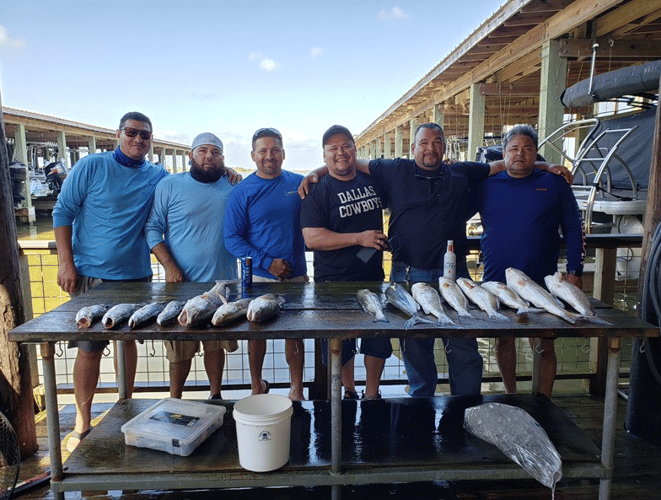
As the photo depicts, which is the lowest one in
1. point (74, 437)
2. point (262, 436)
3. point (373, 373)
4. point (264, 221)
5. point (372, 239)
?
point (74, 437)

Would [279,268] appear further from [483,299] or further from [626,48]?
[626,48]

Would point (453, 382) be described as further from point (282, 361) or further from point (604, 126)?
point (604, 126)

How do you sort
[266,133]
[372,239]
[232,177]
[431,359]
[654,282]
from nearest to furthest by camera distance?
[654,282], [372,239], [431,359], [266,133], [232,177]

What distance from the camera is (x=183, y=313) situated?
86.3 inches

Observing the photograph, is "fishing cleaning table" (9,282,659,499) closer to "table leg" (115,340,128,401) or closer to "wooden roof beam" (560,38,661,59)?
"table leg" (115,340,128,401)

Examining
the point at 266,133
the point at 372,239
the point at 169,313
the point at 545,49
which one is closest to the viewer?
the point at 169,313

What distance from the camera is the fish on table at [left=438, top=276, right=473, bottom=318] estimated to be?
234cm

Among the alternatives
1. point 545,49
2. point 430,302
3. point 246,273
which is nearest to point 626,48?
point 545,49

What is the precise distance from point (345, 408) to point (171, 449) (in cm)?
101

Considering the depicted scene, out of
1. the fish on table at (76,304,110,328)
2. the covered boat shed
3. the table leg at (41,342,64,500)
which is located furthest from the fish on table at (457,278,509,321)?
the covered boat shed

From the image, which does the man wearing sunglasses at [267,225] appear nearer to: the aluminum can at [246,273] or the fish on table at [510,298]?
the aluminum can at [246,273]

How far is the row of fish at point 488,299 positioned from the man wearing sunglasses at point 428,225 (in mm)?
518

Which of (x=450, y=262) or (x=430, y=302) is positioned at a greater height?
(x=450, y=262)

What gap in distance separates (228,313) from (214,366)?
1.31 metres
